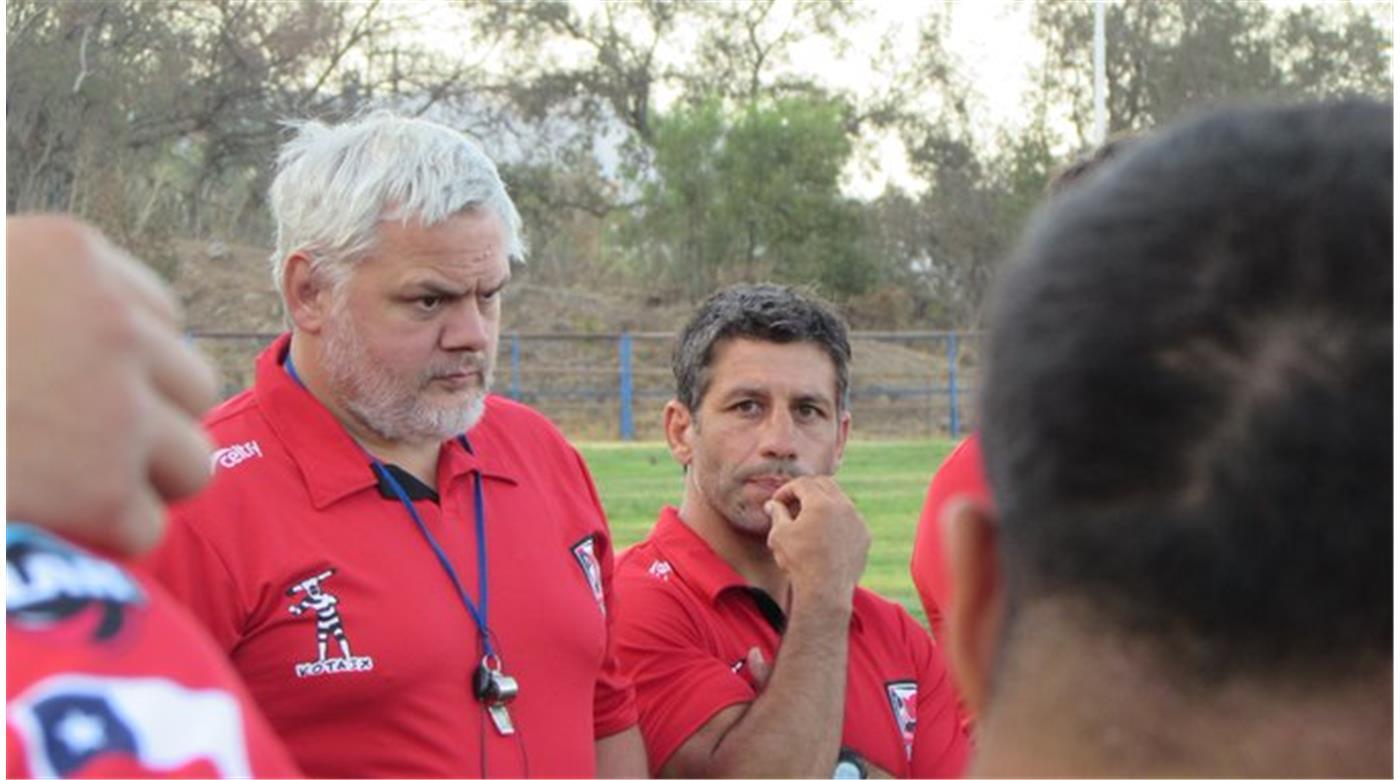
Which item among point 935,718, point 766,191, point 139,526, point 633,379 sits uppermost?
point 766,191

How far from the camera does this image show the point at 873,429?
29922 mm

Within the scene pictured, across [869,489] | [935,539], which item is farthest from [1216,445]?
[869,489]

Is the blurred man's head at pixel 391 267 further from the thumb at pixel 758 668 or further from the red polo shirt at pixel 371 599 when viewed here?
the thumb at pixel 758 668

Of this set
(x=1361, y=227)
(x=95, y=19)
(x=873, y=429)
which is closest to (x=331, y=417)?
(x=1361, y=227)

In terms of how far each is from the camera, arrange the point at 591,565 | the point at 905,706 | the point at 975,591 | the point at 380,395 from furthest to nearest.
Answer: the point at 905,706, the point at 591,565, the point at 380,395, the point at 975,591

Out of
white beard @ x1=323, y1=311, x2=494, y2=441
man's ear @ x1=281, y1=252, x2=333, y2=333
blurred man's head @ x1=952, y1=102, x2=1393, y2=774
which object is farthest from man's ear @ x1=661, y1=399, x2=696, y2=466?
blurred man's head @ x1=952, y1=102, x2=1393, y2=774

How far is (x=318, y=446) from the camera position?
2930 mm

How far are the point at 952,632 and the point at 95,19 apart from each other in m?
31.1

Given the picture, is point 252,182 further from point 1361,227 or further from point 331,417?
point 1361,227

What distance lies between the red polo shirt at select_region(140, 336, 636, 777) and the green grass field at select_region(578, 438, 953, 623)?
694 cm

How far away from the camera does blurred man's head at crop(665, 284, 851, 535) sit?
12.0 ft

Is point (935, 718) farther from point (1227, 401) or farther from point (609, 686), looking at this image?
point (1227, 401)

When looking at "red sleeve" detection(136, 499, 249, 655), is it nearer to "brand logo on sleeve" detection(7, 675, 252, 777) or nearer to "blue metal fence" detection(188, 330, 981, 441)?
"brand logo on sleeve" detection(7, 675, 252, 777)

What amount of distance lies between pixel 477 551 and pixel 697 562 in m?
0.64
